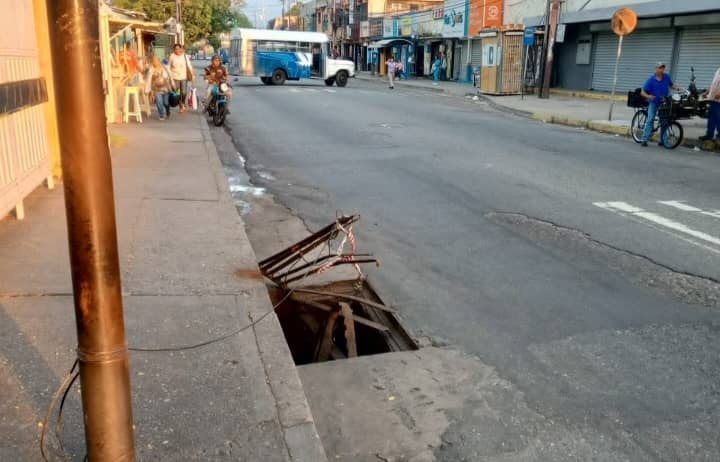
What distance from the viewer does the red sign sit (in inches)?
1430

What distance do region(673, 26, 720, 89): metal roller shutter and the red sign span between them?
12831mm

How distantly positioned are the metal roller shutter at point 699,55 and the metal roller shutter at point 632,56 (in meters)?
0.54

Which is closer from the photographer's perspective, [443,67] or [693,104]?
[693,104]

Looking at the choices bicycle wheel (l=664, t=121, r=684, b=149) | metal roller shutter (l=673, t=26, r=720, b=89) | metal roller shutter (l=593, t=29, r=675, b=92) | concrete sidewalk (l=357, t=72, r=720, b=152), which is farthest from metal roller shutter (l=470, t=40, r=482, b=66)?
bicycle wheel (l=664, t=121, r=684, b=149)

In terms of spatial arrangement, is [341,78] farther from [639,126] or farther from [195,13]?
[639,126]

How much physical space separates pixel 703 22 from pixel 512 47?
818 cm

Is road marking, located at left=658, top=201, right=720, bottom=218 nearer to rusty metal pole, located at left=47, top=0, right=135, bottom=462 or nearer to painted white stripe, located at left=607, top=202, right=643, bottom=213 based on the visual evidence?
painted white stripe, located at left=607, top=202, right=643, bottom=213

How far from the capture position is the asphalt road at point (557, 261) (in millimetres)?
3951

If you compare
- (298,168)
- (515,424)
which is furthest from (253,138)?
(515,424)

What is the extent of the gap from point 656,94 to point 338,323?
11.8 metres

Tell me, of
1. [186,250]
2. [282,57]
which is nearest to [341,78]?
[282,57]

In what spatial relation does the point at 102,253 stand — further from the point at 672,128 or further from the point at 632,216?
the point at 672,128

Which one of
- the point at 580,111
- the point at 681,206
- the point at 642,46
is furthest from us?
the point at 642,46

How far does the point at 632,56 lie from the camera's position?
26828 millimetres
